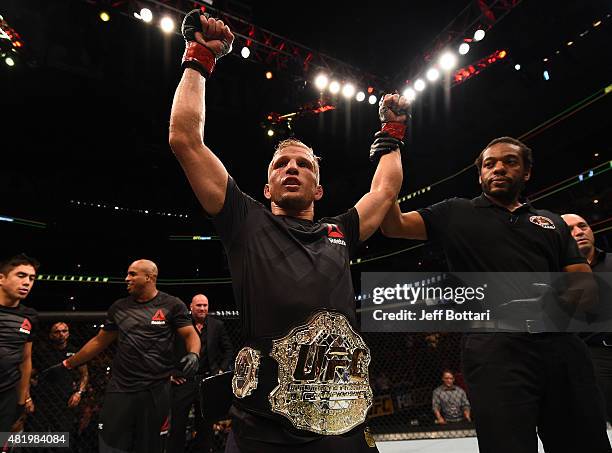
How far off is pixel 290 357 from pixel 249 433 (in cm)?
21

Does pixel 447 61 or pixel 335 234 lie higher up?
pixel 447 61

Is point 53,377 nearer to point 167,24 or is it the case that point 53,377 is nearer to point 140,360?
point 140,360

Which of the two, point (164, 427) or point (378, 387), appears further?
point (378, 387)

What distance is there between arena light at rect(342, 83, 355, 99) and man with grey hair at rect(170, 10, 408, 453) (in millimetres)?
6469

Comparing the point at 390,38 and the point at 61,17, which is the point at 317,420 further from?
the point at 61,17

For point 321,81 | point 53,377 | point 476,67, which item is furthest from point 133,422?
point 476,67

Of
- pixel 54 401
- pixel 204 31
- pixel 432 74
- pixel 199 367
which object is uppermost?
pixel 432 74

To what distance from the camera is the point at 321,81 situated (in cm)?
734

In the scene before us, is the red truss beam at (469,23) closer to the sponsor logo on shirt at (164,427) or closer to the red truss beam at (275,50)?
the red truss beam at (275,50)

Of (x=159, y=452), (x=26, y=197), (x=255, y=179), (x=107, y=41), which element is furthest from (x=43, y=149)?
(x=159, y=452)

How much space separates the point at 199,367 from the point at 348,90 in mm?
5504

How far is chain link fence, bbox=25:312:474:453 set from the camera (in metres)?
3.57

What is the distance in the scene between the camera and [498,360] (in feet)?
4.66

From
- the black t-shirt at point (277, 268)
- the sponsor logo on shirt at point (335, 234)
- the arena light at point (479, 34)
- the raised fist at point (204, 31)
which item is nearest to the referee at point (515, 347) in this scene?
the sponsor logo on shirt at point (335, 234)
